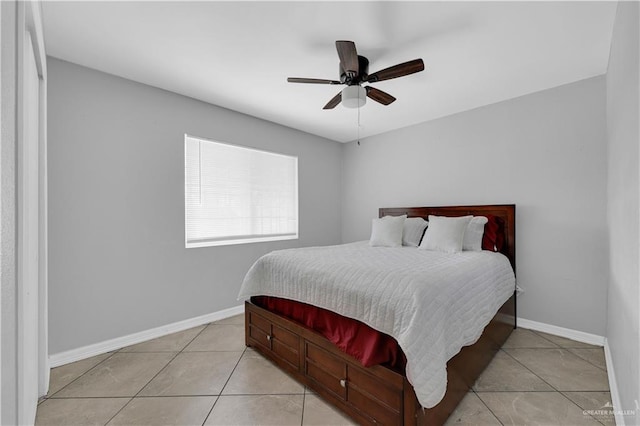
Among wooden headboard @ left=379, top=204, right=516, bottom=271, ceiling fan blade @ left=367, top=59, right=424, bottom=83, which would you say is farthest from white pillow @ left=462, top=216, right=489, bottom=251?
ceiling fan blade @ left=367, top=59, right=424, bottom=83

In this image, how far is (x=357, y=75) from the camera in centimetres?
209

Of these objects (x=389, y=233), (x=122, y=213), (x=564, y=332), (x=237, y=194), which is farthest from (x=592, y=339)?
(x=122, y=213)

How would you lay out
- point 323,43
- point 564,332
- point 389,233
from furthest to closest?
1. point 389,233
2. point 564,332
3. point 323,43

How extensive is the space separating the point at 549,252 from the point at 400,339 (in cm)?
245

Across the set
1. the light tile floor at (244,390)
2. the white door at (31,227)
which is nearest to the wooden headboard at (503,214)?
the light tile floor at (244,390)

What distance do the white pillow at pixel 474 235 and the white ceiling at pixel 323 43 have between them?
1392 mm

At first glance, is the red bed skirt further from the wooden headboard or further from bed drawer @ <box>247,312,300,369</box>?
the wooden headboard

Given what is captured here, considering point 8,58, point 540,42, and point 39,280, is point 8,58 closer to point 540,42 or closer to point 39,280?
point 39,280

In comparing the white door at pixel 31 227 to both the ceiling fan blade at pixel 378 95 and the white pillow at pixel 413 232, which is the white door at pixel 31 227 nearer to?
the ceiling fan blade at pixel 378 95

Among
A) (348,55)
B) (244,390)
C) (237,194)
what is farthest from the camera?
(237,194)

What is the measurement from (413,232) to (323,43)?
2.25m

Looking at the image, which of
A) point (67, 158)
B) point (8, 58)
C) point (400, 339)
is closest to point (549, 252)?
point (400, 339)

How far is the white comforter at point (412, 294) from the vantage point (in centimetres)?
135

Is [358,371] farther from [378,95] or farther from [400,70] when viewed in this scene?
[378,95]
